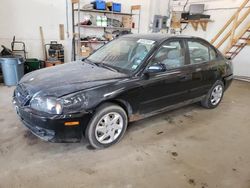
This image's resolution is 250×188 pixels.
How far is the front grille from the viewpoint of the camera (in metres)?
2.04

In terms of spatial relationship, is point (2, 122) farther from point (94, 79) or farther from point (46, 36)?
point (46, 36)

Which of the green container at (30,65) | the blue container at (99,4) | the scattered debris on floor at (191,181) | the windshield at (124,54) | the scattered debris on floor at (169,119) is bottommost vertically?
the scattered debris on floor at (191,181)

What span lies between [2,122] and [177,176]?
7.63 feet

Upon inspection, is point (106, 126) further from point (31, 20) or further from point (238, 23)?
point (238, 23)

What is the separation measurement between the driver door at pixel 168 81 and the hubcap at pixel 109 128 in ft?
1.14

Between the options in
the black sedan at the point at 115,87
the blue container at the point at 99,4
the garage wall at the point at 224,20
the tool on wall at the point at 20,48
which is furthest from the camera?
the garage wall at the point at 224,20

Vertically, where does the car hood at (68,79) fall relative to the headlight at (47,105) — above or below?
above

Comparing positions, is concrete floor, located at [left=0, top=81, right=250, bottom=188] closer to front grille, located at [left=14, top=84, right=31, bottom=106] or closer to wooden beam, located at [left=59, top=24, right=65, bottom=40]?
front grille, located at [left=14, top=84, right=31, bottom=106]

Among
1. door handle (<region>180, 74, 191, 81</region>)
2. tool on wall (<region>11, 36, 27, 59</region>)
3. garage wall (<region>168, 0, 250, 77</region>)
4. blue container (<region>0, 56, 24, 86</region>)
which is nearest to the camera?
door handle (<region>180, 74, 191, 81</region>)

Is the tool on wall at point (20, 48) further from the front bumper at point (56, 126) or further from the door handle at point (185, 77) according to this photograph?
the door handle at point (185, 77)

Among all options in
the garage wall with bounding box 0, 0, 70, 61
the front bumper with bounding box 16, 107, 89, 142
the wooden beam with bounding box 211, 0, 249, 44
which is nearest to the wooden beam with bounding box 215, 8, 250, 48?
the wooden beam with bounding box 211, 0, 249, 44

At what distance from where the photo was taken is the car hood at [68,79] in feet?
6.55

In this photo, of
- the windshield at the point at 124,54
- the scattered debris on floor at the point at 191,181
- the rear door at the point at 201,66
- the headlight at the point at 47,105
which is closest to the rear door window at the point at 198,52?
the rear door at the point at 201,66

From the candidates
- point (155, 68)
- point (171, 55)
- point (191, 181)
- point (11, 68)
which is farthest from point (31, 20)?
point (191, 181)
